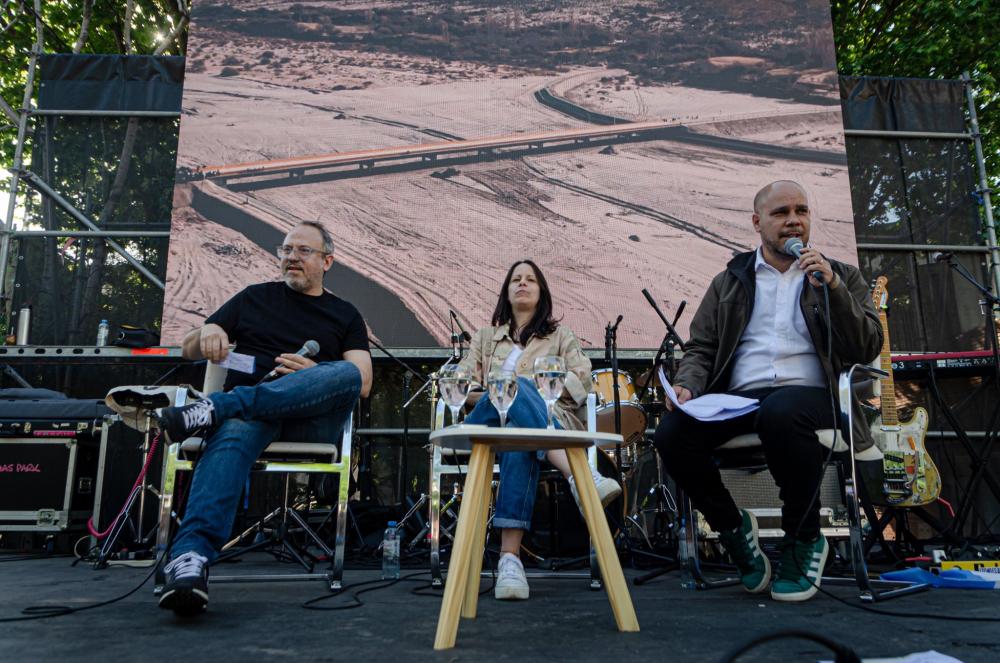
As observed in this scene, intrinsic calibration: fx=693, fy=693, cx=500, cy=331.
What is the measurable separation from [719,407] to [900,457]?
80.3 inches

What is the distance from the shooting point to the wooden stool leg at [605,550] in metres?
1.44

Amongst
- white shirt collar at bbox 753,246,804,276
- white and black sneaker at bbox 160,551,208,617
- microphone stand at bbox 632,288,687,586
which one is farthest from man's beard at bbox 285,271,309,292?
white shirt collar at bbox 753,246,804,276

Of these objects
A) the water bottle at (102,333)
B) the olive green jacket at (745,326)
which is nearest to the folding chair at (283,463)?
the olive green jacket at (745,326)

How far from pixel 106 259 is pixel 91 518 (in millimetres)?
2018

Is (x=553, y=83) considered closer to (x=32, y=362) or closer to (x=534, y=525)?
(x=534, y=525)

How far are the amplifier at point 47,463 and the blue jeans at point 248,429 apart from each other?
234cm

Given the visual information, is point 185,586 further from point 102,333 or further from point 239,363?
point 102,333

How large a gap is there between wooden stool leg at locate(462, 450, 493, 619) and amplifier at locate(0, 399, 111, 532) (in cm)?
307

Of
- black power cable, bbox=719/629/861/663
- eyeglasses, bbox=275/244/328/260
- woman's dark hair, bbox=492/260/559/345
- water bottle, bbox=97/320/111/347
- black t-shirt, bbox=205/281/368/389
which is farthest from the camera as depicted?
water bottle, bbox=97/320/111/347

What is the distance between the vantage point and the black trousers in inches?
73.5

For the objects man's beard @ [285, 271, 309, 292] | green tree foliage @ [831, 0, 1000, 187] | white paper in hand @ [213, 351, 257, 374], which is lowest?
white paper in hand @ [213, 351, 257, 374]

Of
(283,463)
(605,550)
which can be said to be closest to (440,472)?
(283,463)

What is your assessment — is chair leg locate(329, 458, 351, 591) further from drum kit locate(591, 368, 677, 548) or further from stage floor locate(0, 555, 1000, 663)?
drum kit locate(591, 368, 677, 548)

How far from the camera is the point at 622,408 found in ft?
10.9
